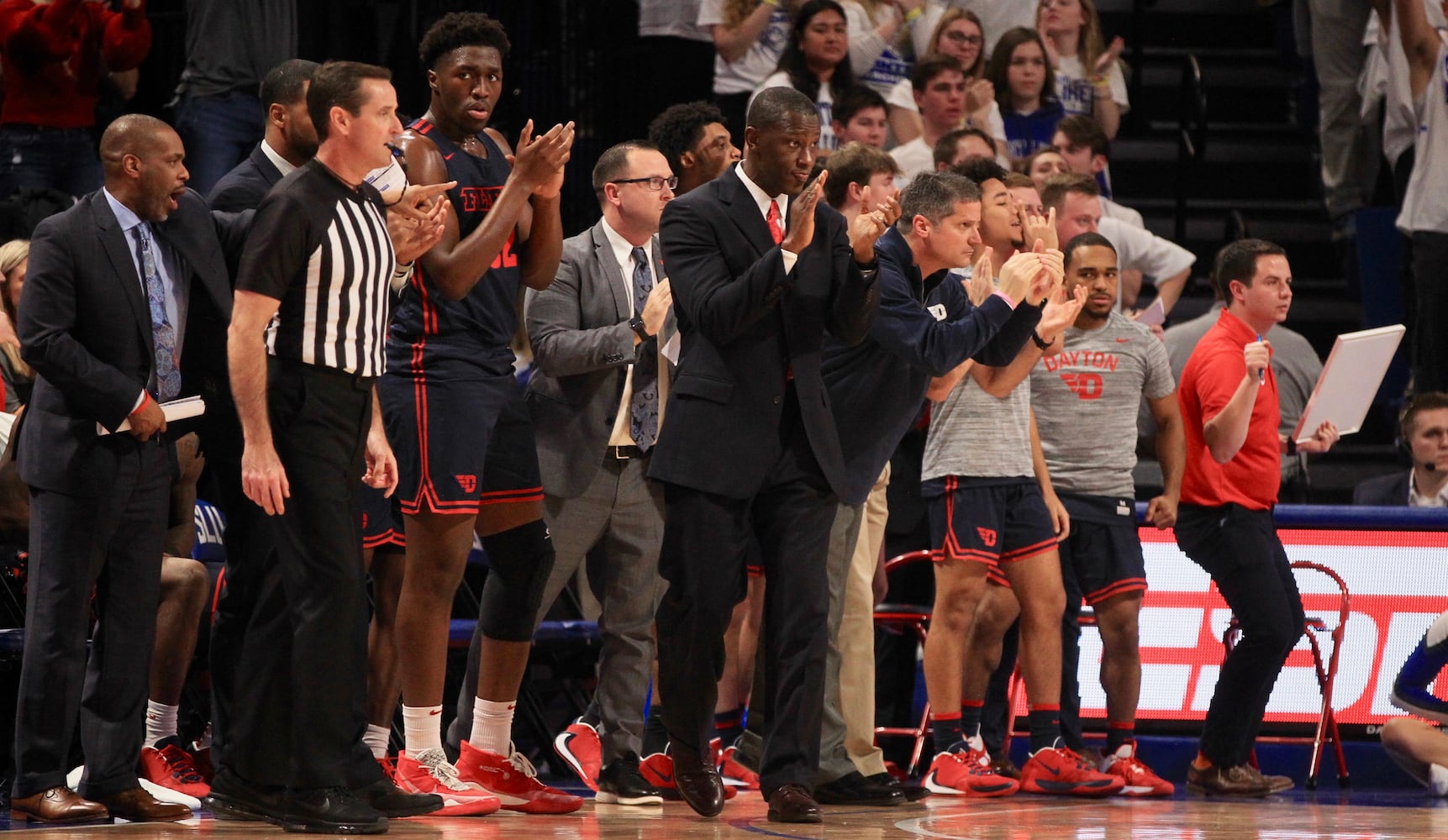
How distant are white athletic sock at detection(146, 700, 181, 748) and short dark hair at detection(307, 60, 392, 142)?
1897 millimetres

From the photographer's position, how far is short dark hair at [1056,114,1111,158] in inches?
365

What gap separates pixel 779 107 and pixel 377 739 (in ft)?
7.34

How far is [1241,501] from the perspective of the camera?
7.30 meters

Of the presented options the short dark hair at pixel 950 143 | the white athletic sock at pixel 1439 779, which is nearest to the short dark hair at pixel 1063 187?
the short dark hair at pixel 950 143

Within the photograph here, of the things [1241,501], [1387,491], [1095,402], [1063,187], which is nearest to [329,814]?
[1095,402]

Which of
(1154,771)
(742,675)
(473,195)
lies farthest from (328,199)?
(1154,771)

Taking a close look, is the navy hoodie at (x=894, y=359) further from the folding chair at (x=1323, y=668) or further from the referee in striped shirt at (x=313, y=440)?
the folding chair at (x=1323, y=668)

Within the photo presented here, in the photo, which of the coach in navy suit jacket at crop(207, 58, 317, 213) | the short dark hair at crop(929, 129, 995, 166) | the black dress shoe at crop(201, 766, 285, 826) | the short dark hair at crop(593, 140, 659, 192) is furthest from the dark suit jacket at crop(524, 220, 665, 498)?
the short dark hair at crop(929, 129, 995, 166)

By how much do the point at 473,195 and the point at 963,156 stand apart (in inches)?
121

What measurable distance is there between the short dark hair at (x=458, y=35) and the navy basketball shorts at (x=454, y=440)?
0.94 m

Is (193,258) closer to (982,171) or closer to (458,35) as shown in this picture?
(458,35)

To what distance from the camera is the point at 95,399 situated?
16.4 ft

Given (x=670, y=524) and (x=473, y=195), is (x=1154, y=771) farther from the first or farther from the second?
(x=473, y=195)

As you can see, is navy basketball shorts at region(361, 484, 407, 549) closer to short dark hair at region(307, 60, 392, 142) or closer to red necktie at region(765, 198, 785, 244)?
short dark hair at region(307, 60, 392, 142)
